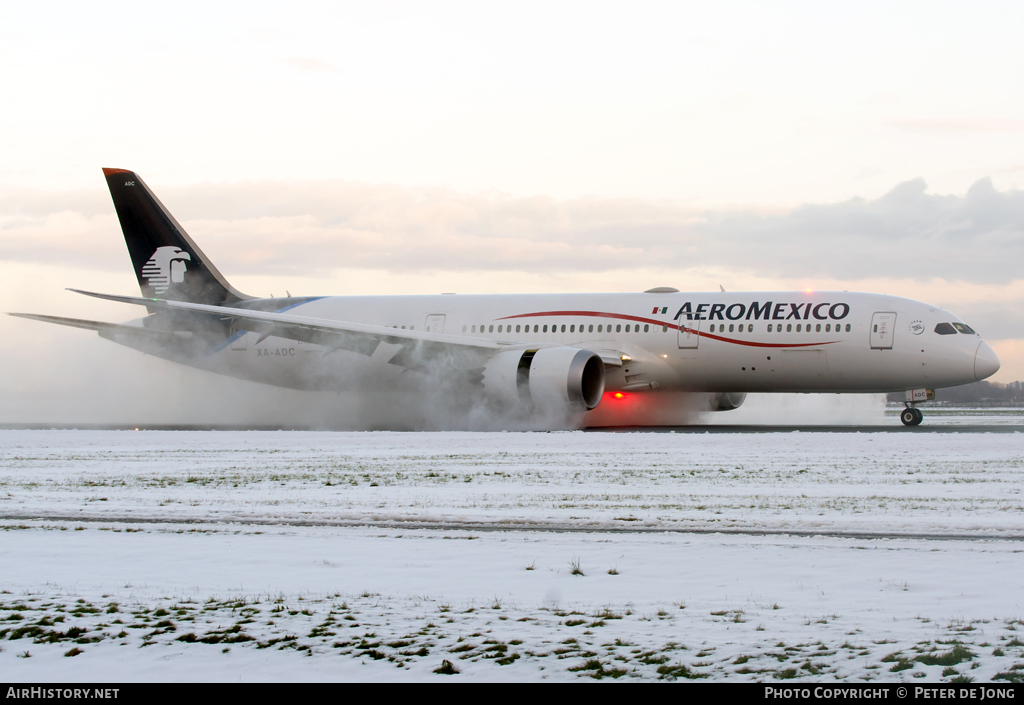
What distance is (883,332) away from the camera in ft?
85.6

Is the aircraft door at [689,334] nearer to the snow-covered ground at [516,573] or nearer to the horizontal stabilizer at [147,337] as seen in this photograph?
the snow-covered ground at [516,573]

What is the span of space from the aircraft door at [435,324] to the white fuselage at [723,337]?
35mm

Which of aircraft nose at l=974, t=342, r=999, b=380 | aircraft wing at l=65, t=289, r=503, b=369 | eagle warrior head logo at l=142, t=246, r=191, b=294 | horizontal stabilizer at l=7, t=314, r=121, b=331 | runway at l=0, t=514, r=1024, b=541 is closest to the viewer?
runway at l=0, t=514, r=1024, b=541

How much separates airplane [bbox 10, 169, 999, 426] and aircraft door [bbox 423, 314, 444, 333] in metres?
0.06

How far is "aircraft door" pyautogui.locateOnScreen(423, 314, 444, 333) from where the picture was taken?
31.8 m

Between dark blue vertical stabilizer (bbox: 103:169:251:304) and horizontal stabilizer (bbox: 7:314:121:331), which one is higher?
dark blue vertical stabilizer (bbox: 103:169:251:304)

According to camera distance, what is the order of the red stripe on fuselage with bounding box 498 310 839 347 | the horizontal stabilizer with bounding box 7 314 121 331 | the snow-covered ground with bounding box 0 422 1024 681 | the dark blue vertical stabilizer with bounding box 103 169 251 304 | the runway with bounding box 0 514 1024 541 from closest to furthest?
the snow-covered ground with bounding box 0 422 1024 681 < the runway with bounding box 0 514 1024 541 < the red stripe on fuselage with bounding box 498 310 839 347 < the horizontal stabilizer with bounding box 7 314 121 331 < the dark blue vertical stabilizer with bounding box 103 169 251 304

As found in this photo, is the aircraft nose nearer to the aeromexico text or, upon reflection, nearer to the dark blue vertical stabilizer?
the aeromexico text

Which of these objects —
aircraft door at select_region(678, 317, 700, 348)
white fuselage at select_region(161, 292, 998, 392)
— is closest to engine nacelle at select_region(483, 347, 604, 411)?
white fuselage at select_region(161, 292, 998, 392)

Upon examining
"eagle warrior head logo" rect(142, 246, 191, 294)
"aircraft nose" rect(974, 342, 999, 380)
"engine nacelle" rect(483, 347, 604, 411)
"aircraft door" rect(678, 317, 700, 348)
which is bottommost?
"engine nacelle" rect(483, 347, 604, 411)

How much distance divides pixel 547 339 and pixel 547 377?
13.0 ft

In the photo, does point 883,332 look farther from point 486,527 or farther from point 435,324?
point 486,527

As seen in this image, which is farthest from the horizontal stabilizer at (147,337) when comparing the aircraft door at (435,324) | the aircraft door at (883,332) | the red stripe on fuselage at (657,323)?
the aircraft door at (883,332)

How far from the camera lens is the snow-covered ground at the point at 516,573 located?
511cm
